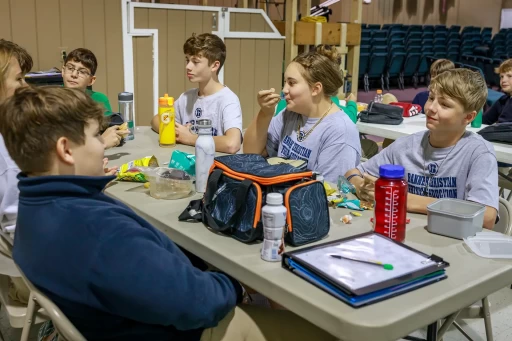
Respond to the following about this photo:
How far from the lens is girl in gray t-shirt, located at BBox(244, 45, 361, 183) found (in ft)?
Answer: 7.55

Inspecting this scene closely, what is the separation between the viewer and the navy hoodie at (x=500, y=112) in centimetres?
379

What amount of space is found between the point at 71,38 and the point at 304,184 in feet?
12.8

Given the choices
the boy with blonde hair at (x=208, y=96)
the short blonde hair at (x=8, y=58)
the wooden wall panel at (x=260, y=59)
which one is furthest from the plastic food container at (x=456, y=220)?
the wooden wall panel at (x=260, y=59)

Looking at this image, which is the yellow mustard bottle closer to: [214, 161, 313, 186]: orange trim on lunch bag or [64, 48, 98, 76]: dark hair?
[64, 48, 98, 76]: dark hair

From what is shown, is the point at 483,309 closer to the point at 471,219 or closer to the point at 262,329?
the point at 471,219

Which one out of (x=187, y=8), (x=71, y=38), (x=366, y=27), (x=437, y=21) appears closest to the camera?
(x=71, y=38)

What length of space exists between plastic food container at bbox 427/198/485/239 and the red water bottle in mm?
126

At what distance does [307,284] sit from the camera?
1.27 m

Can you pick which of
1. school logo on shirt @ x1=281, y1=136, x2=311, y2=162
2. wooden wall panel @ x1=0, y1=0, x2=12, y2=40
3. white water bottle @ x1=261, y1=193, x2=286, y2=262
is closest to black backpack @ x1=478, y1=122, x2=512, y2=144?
school logo on shirt @ x1=281, y1=136, x2=311, y2=162

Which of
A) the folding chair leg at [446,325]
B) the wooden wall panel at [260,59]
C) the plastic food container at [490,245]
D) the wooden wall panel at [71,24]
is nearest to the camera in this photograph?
the plastic food container at [490,245]

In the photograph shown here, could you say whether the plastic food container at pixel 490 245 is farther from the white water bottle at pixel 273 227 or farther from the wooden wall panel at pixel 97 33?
the wooden wall panel at pixel 97 33

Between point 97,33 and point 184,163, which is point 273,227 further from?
point 97,33

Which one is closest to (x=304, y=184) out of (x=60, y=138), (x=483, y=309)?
(x=60, y=138)

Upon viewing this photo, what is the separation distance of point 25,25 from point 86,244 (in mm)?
3975
